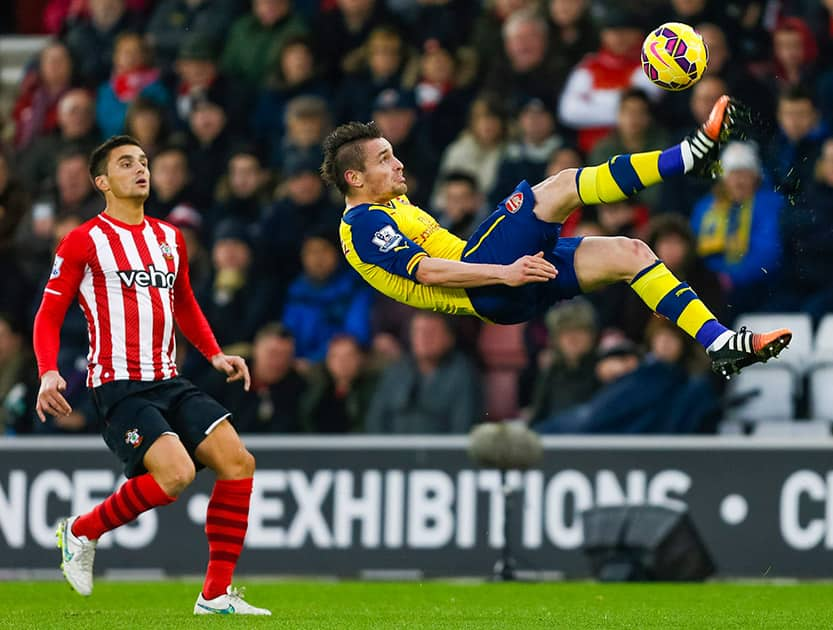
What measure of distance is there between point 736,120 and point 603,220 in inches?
197

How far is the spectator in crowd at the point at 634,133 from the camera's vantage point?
543 inches

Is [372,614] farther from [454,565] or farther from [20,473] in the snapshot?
[20,473]

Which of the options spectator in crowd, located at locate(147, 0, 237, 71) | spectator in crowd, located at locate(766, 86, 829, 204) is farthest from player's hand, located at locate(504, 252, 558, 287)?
spectator in crowd, located at locate(147, 0, 237, 71)

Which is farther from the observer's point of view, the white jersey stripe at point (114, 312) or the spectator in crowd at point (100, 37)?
the spectator in crowd at point (100, 37)

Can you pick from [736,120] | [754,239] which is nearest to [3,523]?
[754,239]

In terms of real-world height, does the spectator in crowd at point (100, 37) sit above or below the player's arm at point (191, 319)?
above

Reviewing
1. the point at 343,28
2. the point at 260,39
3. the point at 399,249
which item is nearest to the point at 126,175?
the point at 399,249

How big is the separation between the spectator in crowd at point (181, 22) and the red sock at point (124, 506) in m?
8.12

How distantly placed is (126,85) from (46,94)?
1.03 m

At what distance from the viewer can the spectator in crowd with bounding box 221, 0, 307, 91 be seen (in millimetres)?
16312

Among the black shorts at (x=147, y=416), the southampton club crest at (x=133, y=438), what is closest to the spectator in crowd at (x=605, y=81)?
the black shorts at (x=147, y=416)

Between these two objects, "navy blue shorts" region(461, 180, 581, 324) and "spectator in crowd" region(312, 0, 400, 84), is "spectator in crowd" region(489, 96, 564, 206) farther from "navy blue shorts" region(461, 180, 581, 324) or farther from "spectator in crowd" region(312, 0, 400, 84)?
"navy blue shorts" region(461, 180, 581, 324)

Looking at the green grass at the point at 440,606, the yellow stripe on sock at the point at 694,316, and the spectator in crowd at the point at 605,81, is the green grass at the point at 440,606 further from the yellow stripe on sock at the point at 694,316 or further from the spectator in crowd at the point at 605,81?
the spectator in crowd at the point at 605,81

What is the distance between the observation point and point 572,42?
15.1 m
